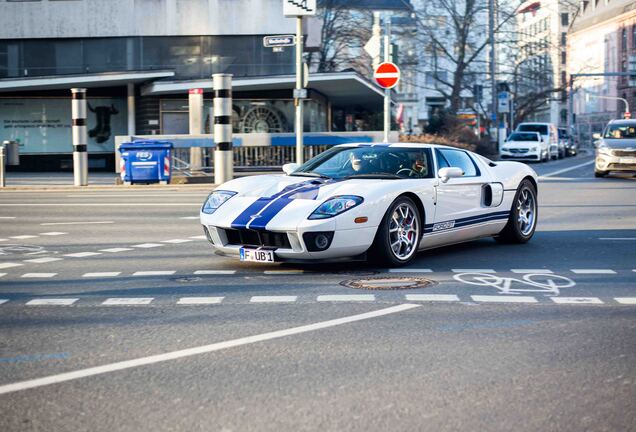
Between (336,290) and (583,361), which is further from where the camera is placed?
(336,290)

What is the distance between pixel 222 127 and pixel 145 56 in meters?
16.6

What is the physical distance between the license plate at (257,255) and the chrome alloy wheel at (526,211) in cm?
390

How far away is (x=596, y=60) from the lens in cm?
11275

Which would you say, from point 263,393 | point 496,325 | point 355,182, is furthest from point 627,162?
point 263,393

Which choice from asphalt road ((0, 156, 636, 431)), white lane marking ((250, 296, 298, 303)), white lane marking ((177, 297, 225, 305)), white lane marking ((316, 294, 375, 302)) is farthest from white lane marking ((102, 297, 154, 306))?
white lane marking ((316, 294, 375, 302))

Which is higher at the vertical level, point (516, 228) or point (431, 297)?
point (516, 228)

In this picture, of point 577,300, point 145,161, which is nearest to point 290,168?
point 577,300

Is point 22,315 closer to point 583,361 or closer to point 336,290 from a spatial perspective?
point 336,290

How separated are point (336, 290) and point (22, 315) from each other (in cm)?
245

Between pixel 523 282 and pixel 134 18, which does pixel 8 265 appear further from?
pixel 134 18

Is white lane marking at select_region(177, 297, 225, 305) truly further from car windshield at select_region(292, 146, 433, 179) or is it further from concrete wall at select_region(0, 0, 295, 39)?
concrete wall at select_region(0, 0, 295, 39)

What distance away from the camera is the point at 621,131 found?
105 ft

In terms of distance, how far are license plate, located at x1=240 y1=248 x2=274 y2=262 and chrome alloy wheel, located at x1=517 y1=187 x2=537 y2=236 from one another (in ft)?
12.8

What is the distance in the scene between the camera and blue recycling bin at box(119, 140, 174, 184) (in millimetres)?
25750
